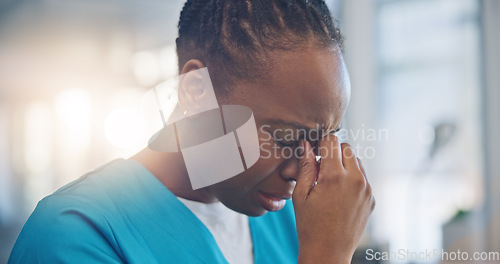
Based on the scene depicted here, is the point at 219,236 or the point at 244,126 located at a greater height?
the point at 244,126

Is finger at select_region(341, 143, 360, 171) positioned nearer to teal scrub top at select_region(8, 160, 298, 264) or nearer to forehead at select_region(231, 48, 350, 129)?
forehead at select_region(231, 48, 350, 129)

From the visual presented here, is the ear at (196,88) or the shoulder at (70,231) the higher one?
the ear at (196,88)

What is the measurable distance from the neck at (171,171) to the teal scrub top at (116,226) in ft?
0.05

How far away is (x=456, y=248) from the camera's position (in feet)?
5.60

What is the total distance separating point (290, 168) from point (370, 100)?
1.62 meters

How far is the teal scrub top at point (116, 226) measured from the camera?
409 millimetres

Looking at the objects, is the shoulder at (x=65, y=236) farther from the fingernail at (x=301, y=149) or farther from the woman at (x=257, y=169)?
the fingernail at (x=301, y=149)

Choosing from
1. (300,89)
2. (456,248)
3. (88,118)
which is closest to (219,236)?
(300,89)

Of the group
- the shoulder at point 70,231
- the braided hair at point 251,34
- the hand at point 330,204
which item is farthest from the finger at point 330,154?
the shoulder at point 70,231

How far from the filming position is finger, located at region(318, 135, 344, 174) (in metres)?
0.52

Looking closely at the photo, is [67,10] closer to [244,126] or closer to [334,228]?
[244,126]

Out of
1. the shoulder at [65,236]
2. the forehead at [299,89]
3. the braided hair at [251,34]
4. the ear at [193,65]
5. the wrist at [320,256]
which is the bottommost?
the wrist at [320,256]

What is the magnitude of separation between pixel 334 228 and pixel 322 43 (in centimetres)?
21

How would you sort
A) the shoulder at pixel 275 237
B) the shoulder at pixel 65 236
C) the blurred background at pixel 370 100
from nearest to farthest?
1. the shoulder at pixel 65 236
2. the shoulder at pixel 275 237
3. the blurred background at pixel 370 100
